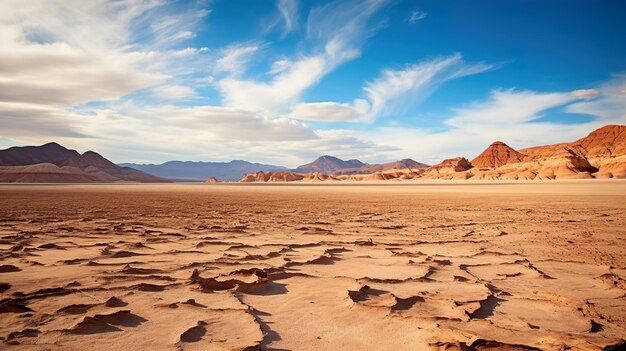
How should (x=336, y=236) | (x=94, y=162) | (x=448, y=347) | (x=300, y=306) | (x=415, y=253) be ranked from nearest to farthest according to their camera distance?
(x=448, y=347) → (x=300, y=306) → (x=415, y=253) → (x=336, y=236) → (x=94, y=162)

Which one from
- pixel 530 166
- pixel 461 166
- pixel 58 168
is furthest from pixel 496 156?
pixel 58 168

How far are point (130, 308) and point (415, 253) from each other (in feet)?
12.7

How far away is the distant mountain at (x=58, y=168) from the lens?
8731 cm

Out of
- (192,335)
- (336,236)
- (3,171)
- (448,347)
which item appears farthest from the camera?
(3,171)

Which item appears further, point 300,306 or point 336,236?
point 336,236

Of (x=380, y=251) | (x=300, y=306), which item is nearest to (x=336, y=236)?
(x=380, y=251)

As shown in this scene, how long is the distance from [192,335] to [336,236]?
463cm

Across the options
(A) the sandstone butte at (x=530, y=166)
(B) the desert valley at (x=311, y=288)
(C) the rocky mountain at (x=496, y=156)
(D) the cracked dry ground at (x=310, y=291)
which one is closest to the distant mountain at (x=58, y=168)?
(A) the sandstone butte at (x=530, y=166)

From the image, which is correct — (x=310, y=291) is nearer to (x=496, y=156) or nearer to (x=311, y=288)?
(x=311, y=288)

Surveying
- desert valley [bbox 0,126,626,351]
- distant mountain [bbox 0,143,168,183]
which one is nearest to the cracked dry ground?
desert valley [bbox 0,126,626,351]

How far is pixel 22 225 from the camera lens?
26.1 feet

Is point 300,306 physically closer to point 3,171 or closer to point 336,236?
point 336,236

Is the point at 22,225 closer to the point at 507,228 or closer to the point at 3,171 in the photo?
the point at 507,228

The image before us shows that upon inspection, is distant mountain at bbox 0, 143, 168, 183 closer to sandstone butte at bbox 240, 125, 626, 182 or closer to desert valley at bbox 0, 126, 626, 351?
sandstone butte at bbox 240, 125, 626, 182
